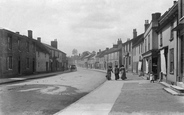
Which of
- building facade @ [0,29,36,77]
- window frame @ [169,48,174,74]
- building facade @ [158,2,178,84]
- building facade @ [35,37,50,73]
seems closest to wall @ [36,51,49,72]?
building facade @ [35,37,50,73]

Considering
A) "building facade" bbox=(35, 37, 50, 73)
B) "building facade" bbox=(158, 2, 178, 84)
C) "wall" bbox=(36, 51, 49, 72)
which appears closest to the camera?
"building facade" bbox=(158, 2, 178, 84)

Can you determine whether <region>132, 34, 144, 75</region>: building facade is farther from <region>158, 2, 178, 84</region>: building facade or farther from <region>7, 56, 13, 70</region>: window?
<region>7, 56, 13, 70</region>: window

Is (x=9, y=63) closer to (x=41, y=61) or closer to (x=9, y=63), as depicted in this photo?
(x=9, y=63)

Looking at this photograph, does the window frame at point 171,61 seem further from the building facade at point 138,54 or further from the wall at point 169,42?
the building facade at point 138,54

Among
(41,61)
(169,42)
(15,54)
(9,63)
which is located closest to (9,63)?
(9,63)

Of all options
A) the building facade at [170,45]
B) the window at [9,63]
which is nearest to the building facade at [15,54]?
the window at [9,63]

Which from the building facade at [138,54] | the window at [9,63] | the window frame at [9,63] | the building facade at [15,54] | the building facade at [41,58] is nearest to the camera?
the building facade at [15,54]

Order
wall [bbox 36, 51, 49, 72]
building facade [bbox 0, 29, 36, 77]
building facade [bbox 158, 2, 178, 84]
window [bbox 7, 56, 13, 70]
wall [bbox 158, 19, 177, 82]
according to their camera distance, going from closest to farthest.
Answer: wall [bbox 158, 19, 177, 82] → building facade [bbox 158, 2, 178, 84] → building facade [bbox 0, 29, 36, 77] → window [bbox 7, 56, 13, 70] → wall [bbox 36, 51, 49, 72]

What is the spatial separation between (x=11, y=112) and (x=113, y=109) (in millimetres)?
3827

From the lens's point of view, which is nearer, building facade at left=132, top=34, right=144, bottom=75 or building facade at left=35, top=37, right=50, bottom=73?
building facade at left=132, top=34, right=144, bottom=75

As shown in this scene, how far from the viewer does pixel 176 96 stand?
9.62 metres

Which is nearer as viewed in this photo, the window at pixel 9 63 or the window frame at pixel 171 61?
the window frame at pixel 171 61

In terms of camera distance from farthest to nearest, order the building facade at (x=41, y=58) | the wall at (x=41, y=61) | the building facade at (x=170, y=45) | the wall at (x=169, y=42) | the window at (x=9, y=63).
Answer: the building facade at (x=41, y=58), the wall at (x=41, y=61), the window at (x=9, y=63), the building facade at (x=170, y=45), the wall at (x=169, y=42)

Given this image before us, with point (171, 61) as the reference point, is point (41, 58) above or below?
above
